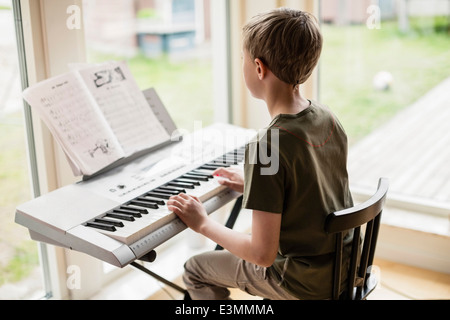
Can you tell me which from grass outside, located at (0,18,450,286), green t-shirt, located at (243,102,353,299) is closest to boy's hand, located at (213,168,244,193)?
green t-shirt, located at (243,102,353,299)

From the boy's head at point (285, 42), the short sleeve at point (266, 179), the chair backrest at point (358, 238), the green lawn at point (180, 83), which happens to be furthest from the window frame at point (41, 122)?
the green lawn at point (180, 83)

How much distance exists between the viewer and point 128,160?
71.4 inches

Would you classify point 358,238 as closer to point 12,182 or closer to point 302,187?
point 302,187

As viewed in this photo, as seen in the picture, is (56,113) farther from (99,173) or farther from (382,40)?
(382,40)

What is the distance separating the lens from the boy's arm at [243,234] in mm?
1326

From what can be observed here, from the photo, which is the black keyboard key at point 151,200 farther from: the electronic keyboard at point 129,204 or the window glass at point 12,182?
the window glass at point 12,182

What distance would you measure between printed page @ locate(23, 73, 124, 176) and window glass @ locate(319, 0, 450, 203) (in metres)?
1.51

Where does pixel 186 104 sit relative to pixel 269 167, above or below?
below

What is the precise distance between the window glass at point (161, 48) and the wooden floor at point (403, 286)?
7.73 feet

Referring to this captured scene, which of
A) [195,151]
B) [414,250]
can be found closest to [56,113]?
[195,151]

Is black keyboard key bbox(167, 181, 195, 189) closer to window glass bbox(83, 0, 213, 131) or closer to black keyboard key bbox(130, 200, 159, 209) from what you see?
black keyboard key bbox(130, 200, 159, 209)

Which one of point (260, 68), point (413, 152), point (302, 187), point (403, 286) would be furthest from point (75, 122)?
point (413, 152)

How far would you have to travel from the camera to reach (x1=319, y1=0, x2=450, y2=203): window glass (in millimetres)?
2678
